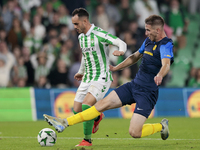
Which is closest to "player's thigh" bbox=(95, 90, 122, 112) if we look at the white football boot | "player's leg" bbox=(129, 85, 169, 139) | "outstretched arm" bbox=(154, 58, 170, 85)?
"player's leg" bbox=(129, 85, 169, 139)

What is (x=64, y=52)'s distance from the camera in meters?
13.6

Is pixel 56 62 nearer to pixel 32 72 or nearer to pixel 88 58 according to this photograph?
pixel 32 72

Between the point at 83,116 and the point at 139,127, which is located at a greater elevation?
the point at 83,116

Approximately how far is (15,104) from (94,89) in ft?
20.5

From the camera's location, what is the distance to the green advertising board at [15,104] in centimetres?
1223

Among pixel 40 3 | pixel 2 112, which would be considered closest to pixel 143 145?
pixel 2 112

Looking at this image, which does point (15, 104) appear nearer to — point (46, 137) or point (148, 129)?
point (46, 137)

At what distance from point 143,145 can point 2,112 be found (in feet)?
22.9

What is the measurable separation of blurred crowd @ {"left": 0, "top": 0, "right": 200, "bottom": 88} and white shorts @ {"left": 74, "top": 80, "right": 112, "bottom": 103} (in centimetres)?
608

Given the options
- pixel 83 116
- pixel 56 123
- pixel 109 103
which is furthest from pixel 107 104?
pixel 56 123

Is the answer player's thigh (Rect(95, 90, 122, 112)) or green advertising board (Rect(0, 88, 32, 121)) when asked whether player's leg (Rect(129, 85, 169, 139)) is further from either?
green advertising board (Rect(0, 88, 32, 121))

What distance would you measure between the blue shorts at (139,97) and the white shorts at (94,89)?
0.53 meters

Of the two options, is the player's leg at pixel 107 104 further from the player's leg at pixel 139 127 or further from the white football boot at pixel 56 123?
the player's leg at pixel 139 127

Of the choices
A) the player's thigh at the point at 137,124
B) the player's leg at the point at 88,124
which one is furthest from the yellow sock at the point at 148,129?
the player's leg at the point at 88,124
